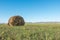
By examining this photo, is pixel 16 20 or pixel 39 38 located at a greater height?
pixel 16 20

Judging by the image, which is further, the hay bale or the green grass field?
the hay bale

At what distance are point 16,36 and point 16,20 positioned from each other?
23.8 feet

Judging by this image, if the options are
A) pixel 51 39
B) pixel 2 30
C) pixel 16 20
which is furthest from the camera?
pixel 16 20

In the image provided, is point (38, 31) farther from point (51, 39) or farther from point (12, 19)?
point (12, 19)

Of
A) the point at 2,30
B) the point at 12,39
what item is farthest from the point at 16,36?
the point at 2,30

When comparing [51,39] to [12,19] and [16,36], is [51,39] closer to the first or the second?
[16,36]

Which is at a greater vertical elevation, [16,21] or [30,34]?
[16,21]

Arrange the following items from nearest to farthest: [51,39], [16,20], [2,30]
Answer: [51,39], [2,30], [16,20]

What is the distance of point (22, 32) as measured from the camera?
7102mm

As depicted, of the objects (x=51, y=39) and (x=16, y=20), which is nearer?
(x=51, y=39)

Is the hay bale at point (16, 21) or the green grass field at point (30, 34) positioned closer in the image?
the green grass field at point (30, 34)

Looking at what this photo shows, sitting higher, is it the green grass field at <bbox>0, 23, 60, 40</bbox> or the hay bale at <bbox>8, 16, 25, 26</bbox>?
the hay bale at <bbox>8, 16, 25, 26</bbox>

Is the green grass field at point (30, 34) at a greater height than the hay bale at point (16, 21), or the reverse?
the hay bale at point (16, 21)

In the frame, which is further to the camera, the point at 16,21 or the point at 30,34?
the point at 16,21
